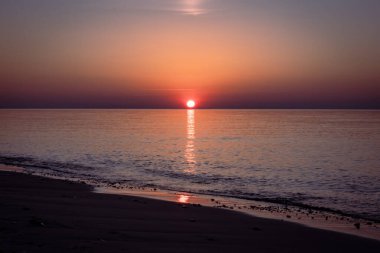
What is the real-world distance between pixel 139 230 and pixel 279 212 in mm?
7298

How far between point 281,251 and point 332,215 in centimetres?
728

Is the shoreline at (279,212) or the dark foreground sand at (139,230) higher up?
the dark foreground sand at (139,230)

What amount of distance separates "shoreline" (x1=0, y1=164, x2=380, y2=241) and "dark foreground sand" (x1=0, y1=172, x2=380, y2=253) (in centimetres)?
117

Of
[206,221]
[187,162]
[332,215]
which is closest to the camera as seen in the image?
[206,221]

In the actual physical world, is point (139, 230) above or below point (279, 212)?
above

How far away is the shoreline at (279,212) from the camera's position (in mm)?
13051

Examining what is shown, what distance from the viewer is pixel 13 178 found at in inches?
790

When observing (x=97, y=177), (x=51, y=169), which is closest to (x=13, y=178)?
(x=97, y=177)

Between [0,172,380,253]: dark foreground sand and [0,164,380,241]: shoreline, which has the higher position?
[0,172,380,253]: dark foreground sand

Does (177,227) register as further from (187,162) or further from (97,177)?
(187,162)

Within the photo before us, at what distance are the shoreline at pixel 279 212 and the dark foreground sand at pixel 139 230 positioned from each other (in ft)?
3.84

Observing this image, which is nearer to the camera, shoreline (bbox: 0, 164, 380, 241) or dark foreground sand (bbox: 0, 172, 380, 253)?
dark foreground sand (bbox: 0, 172, 380, 253)

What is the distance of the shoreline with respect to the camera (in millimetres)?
→ 13051

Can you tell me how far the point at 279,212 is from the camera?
50.7 ft
